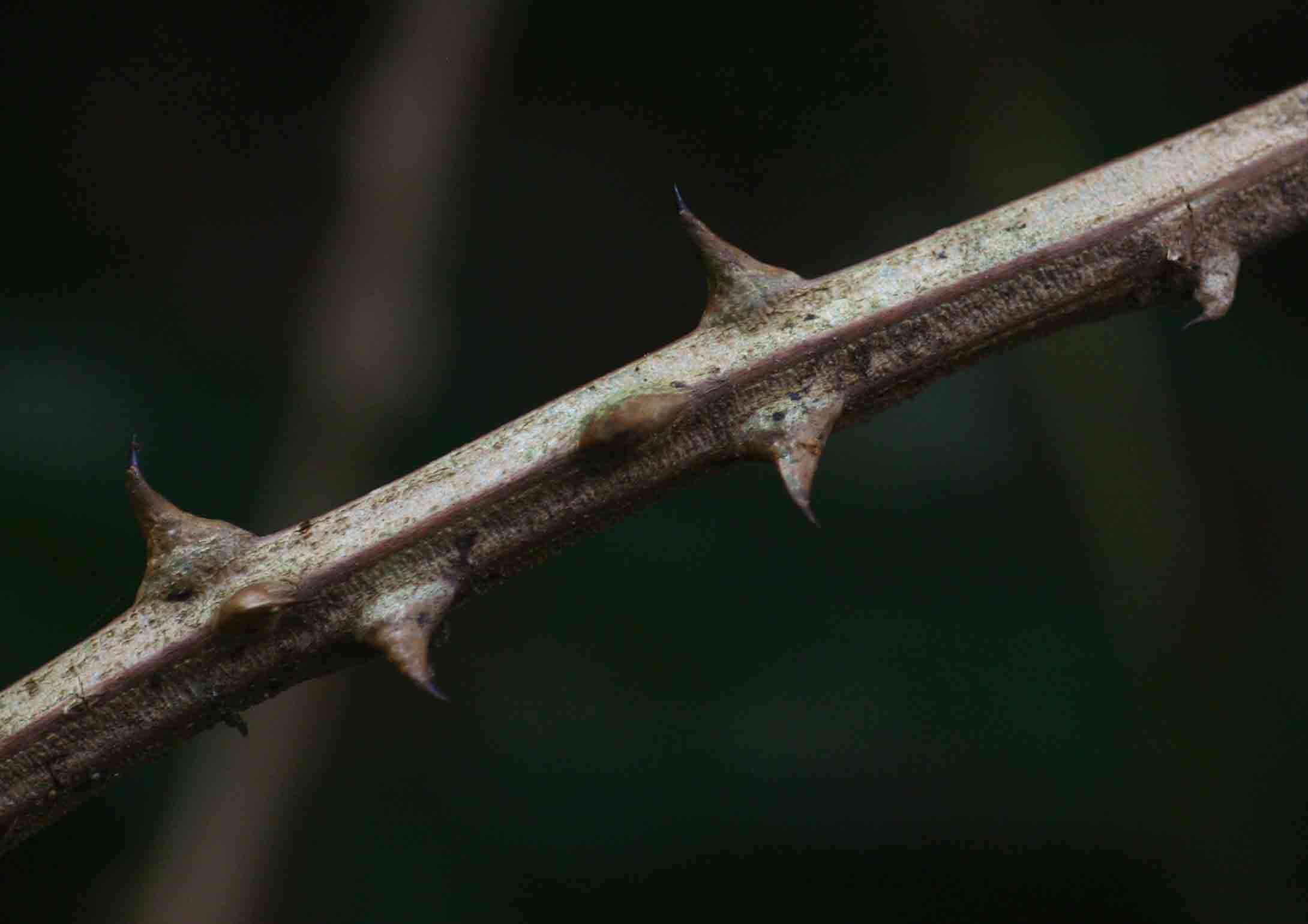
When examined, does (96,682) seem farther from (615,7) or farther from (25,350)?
(615,7)

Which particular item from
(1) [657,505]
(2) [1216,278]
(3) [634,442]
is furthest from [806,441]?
(1) [657,505]

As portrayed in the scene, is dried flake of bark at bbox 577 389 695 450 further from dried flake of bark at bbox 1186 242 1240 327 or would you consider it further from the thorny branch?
dried flake of bark at bbox 1186 242 1240 327

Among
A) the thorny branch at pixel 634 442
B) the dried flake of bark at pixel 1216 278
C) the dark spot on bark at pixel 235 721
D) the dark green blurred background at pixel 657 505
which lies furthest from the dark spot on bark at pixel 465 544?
the dark green blurred background at pixel 657 505

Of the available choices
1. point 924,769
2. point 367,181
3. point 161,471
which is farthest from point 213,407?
point 924,769

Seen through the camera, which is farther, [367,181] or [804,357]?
[367,181]

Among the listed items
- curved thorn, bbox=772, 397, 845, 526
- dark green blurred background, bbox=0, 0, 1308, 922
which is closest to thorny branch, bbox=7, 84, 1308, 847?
curved thorn, bbox=772, 397, 845, 526

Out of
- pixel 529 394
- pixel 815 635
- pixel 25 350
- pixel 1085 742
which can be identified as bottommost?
pixel 1085 742

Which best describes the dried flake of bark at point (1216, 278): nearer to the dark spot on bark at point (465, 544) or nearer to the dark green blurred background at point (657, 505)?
the dark spot on bark at point (465, 544)
